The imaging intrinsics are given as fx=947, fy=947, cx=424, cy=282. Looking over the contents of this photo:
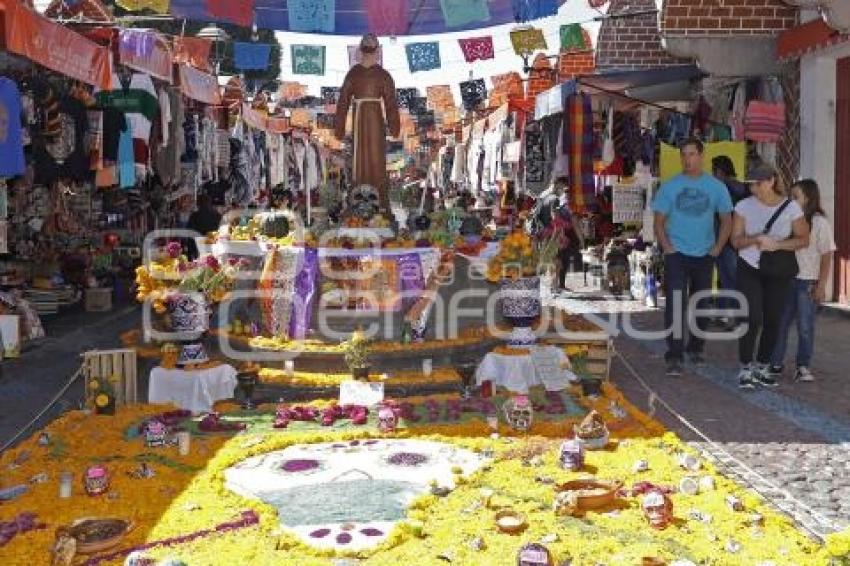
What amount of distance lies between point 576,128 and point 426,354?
673 centimetres

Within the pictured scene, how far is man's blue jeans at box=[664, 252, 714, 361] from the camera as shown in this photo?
8734 millimetres

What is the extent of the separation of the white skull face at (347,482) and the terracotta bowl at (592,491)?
72cm

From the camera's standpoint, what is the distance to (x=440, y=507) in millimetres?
5109

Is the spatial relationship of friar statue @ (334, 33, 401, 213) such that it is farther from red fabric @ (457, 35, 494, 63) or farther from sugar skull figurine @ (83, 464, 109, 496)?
sugar skull figurine @ (83, 464, 109, 496)

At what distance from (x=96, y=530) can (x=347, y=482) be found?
4.85ft

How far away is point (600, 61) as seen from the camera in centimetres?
1703

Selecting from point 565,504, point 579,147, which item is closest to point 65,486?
point 565,504

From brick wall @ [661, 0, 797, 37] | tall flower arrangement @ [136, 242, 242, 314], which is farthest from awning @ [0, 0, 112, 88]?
brick wall @ [661, 0, 797, 37]

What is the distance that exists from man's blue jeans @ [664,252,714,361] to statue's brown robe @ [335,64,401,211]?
12.3 feet

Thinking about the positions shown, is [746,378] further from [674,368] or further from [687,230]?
[687,230]

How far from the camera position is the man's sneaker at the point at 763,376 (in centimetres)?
823

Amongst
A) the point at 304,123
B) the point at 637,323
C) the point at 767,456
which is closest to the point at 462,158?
the point at 304,123

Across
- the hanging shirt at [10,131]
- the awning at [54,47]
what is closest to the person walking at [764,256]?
the awning at [54,47]

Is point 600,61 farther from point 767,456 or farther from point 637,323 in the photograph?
point 767,456
